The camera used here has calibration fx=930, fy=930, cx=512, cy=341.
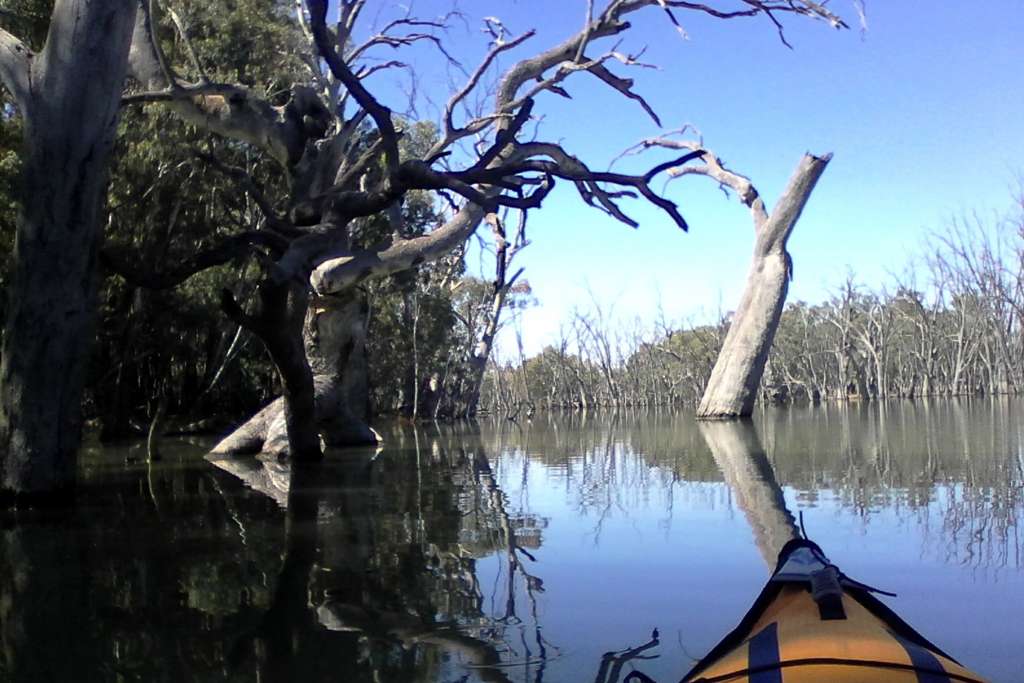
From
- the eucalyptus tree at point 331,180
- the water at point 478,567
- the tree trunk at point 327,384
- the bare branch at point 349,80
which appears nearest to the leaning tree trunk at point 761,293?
the eucalyptus tree at point 331,180

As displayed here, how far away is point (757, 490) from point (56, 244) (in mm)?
5322

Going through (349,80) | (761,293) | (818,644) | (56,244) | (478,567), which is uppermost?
(349,80)

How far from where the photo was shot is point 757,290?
1730 centimetres

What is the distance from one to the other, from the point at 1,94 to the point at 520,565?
1240 centimetres

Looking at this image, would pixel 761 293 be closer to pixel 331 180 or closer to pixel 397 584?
pixel 331 180

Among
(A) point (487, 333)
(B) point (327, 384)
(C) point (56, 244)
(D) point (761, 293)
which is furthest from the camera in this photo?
(A) point (487, 333)

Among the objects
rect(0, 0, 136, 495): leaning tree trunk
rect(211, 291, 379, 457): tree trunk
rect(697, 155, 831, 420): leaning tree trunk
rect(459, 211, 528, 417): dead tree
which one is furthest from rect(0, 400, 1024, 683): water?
rect(459, 211, 528, 417): dead tree

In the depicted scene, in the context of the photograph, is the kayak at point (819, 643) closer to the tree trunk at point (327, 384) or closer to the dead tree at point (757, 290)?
the tree trunk at point (327, 384)

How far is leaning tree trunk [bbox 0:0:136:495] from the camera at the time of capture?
257 inches

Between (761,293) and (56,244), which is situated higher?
(761,293)

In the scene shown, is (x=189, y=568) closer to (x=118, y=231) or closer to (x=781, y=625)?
(x=781, y=625)

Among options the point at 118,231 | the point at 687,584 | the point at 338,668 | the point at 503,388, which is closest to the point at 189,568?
the point at 338,668

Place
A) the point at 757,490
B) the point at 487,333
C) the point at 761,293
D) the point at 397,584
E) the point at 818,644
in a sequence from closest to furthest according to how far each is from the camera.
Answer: the point at 818,644 < the point at 397,584 < the point at 757,490 < the point at 761,293 < the point at 487,333

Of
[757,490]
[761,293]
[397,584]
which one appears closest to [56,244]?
[397,584]
